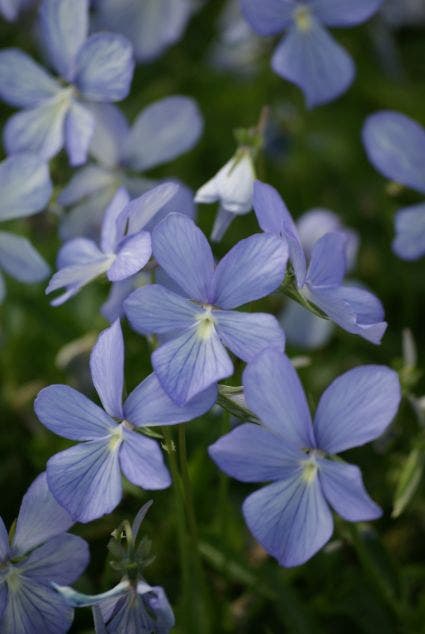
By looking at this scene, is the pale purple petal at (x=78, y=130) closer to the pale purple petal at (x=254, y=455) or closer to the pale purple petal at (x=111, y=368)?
the pale purple petal at (x=111, y=368)

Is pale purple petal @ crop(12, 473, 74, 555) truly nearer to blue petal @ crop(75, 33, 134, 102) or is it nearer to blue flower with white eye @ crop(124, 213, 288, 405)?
blue flower with white eye @ crop(124, 213, 288, 405)

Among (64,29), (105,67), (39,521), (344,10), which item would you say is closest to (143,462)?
(39,521)

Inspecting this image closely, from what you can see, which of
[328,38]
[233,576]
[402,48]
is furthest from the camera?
[402,48]

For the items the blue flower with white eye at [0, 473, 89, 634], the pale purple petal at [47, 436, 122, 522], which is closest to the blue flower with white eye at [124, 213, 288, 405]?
the pale purple petal at [47, 436, 122, 522]

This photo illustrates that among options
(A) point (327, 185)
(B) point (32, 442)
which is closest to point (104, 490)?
(B) point (32, 442)

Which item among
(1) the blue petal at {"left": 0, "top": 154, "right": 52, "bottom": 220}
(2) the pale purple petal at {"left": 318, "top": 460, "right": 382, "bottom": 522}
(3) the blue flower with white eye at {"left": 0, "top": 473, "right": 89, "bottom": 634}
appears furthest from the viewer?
(1) the blue petal at {"left": 0, "top": 154, "right": 52, "bottom": 220}

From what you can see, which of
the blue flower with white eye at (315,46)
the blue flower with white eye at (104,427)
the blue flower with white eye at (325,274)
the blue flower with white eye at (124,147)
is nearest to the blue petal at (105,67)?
the blue flower with white eye at (124,147)

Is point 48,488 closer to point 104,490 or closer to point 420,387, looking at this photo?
point 104,490

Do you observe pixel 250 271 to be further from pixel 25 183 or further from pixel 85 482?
pixel 25 183
